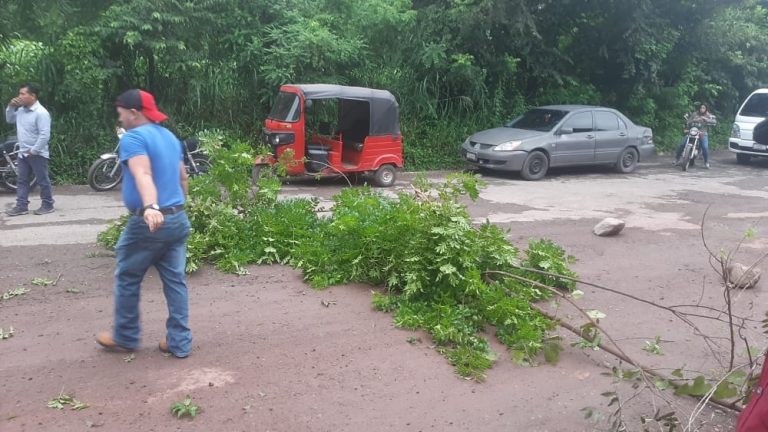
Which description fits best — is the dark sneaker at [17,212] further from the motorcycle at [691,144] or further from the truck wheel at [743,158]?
the truck wheel at [743,158]

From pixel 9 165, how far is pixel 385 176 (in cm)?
620

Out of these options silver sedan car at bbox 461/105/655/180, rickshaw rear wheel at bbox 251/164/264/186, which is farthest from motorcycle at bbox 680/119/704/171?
rickshaw rear wheel at bbox 251/164/264/186

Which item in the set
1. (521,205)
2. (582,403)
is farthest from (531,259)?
(521,205)

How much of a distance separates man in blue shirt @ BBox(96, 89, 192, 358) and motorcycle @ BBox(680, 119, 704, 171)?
49.8 ft

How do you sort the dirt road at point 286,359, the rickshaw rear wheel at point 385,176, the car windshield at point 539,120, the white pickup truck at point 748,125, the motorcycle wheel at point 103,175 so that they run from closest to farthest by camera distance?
the dirt road at point 286,359
the motorcycle wheel at point 103,175
the rickshaw rear wheel at point 385,176
the car windshield at point 539,120
the white pickup truck at point 748,125

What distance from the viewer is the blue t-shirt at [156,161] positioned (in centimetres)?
430

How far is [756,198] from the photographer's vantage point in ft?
42.4

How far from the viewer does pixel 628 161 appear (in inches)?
637

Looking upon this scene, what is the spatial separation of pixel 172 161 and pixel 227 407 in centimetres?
160

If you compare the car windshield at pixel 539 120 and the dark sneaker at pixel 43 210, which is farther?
the car windshield at pixel 539 120

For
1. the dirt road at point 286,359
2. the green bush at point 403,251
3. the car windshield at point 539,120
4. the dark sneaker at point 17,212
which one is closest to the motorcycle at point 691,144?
the car windshield at point 539,120

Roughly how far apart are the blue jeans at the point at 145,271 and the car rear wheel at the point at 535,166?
10473 millimetres

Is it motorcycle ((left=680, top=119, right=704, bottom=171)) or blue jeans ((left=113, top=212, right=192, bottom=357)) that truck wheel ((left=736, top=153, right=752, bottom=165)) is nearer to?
motorcycle ((left=680, top=119, right=704, bottom=171))

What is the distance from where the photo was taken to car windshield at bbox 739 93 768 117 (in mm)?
18219
